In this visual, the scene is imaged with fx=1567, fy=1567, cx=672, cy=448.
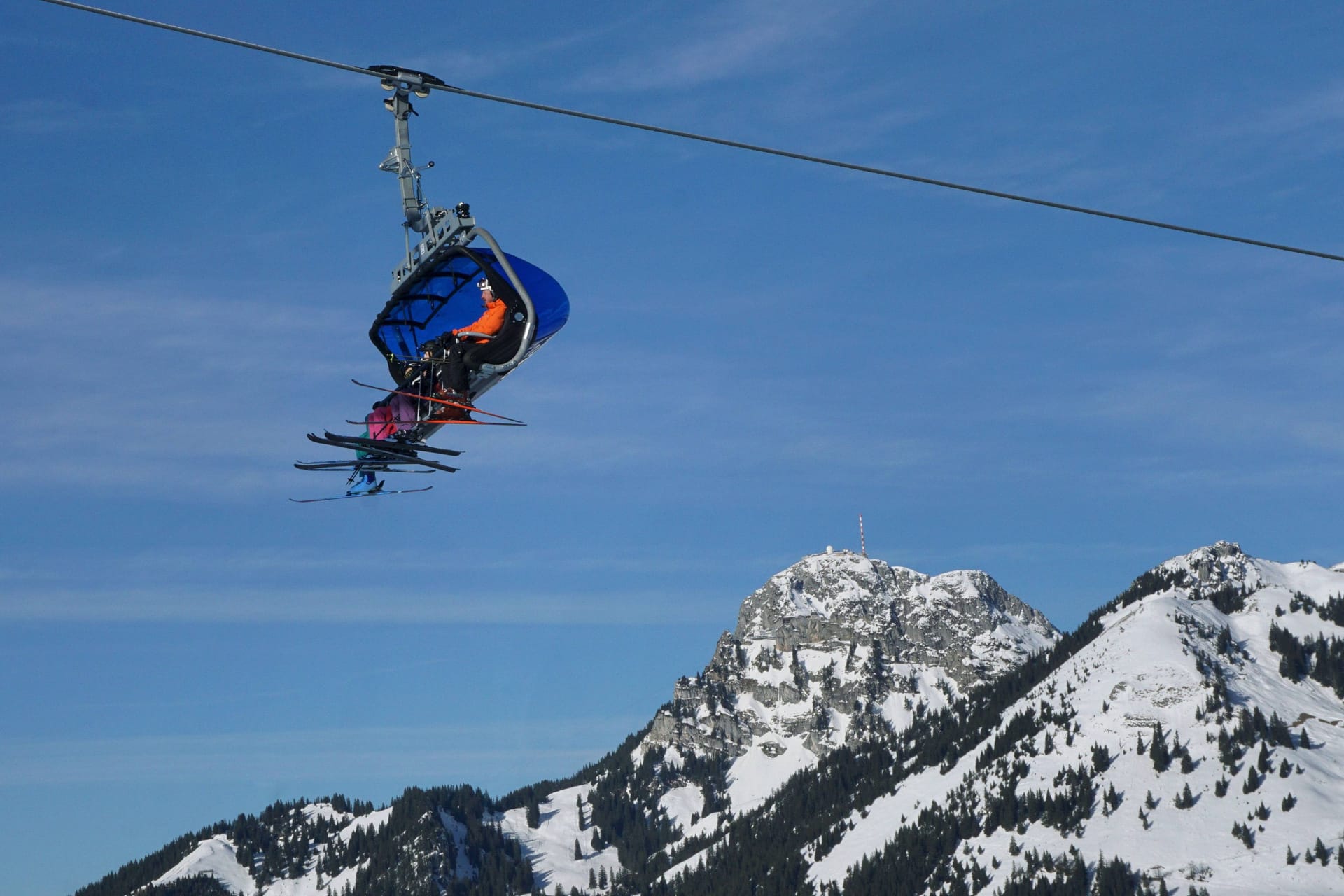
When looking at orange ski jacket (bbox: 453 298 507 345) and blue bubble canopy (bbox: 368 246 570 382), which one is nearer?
blue bubble canopy (bbox: 368 246 570 382)

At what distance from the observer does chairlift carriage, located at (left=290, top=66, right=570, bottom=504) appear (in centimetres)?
3172

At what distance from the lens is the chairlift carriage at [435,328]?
104ft

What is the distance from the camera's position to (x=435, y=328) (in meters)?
34.9

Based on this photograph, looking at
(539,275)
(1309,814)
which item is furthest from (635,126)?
(1309,814)

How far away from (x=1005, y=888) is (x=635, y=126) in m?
182

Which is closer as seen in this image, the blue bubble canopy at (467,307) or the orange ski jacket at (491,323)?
the blue bubble canopy at (467,307)

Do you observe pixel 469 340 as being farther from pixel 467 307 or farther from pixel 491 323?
pixel 467 307

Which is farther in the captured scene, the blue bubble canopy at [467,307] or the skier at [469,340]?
the skier at [469,340]

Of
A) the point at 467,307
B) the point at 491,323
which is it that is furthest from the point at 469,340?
the point at 467,307

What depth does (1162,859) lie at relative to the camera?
19250cm

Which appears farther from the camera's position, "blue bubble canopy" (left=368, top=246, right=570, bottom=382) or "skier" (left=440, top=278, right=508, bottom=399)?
"skier" (left=440, top=278, right=508, bottom=399)

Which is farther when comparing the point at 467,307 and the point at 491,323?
the point at 467,307

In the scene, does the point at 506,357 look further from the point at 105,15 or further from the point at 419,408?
the point at 105,15

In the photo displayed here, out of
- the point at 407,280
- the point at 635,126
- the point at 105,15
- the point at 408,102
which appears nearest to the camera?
the point at 105,15
